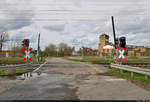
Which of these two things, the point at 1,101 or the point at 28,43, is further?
the point at 28,43

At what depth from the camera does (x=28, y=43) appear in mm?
15312

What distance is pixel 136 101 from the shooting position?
4.86 m

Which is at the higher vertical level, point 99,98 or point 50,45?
point 50,45

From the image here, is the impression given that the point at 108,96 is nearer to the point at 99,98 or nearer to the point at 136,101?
the point at 99,98

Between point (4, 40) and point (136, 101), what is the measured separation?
168ft

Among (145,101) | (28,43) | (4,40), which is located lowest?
(145,101)

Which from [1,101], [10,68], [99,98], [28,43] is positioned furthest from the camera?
[28,43]

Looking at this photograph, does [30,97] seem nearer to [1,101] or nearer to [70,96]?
[1,101]

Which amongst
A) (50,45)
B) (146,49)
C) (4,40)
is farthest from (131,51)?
(4,40)

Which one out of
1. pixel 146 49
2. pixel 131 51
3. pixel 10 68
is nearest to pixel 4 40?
pixel 10 68

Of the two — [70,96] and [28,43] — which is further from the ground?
[28,43]

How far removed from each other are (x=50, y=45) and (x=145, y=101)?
103 meters

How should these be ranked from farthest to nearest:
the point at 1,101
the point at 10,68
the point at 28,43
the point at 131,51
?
1. the point at 131,51
2. the point at 28,43
3. the point at 10,68
4. the point at 1,101

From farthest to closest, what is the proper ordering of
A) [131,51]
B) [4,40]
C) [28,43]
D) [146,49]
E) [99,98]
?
1. [146,49]
2. [131,51]
3. [4,40]
4. [28,43]
5. [99,98]
